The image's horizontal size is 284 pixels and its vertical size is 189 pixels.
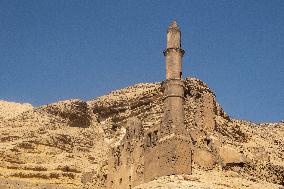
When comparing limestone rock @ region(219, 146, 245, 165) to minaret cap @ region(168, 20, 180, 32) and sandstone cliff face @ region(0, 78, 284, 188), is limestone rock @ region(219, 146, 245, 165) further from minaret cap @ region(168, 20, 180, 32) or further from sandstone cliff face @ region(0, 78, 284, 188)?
minaret cap @ region(168, 20, 180, 32)

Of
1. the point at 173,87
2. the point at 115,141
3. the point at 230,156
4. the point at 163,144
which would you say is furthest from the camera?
the point at 115,141

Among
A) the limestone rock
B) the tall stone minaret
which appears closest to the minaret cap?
the tall stone minaret

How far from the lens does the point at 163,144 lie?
36938mm

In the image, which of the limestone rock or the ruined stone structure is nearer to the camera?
the ruined stone structure

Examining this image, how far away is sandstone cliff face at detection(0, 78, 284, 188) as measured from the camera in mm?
37688

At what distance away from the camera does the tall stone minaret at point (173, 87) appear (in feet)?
122

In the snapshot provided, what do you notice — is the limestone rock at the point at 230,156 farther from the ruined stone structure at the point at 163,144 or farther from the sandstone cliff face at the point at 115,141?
the ruined stone structure at the point at 163,144

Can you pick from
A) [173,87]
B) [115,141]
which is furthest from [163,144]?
[115,141]

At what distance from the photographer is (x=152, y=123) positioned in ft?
132

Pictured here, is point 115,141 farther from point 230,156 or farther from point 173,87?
point 230,156

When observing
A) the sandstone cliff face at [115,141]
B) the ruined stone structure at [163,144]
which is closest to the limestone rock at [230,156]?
the sandstone cliff face at [115,141]

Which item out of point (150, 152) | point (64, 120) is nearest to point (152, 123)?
point (150, 152)

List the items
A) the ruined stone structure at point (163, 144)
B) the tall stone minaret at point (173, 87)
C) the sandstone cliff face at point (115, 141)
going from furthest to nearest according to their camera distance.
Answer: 1. the sandstone cliff face at point (115, 141)
2. the tall stone minaret at point (173, 87)
3. the ruined stone structure at point (163, 144)

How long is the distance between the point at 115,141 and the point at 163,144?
776 cm
